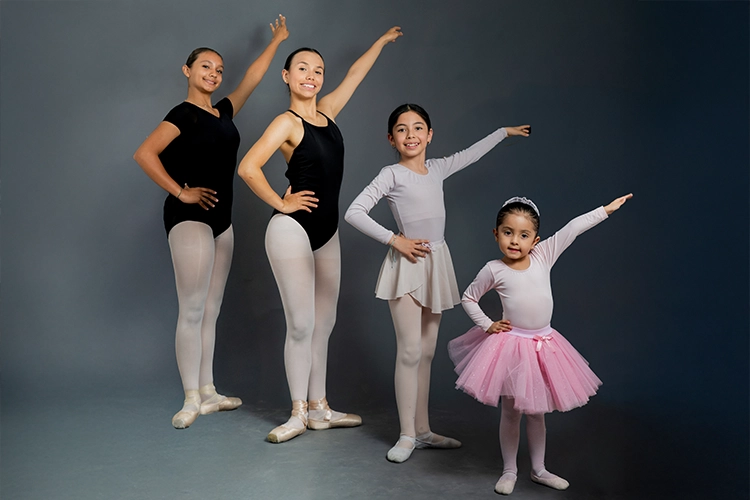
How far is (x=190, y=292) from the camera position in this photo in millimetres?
3633

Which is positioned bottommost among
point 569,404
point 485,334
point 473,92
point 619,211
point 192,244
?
point 569,404

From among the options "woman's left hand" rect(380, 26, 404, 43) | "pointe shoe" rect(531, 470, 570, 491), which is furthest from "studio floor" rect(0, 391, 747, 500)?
"woman's left hand" rect(380, 26, 404, 43)

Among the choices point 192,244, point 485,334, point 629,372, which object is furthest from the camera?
point 629,372

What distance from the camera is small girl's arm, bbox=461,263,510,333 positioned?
9.33 feet

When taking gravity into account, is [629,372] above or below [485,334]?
below

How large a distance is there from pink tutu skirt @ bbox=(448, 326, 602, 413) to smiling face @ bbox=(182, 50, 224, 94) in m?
1.81

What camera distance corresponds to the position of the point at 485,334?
293 cm

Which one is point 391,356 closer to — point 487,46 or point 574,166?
point 574,166

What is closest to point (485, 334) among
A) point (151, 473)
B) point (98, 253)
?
point (151, 473)

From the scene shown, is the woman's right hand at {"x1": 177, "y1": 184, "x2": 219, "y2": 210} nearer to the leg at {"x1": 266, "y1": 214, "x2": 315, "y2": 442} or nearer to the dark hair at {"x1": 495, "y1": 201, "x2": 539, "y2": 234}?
the leg at {"x1": 266, "y1": 214, "x2": 315, "y2": 442}

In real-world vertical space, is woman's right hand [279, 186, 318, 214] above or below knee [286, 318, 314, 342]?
above

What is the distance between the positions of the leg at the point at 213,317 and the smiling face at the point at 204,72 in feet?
2.31

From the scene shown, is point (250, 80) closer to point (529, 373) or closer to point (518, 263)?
point (518, 263)

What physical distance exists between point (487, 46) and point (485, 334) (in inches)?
81.8
